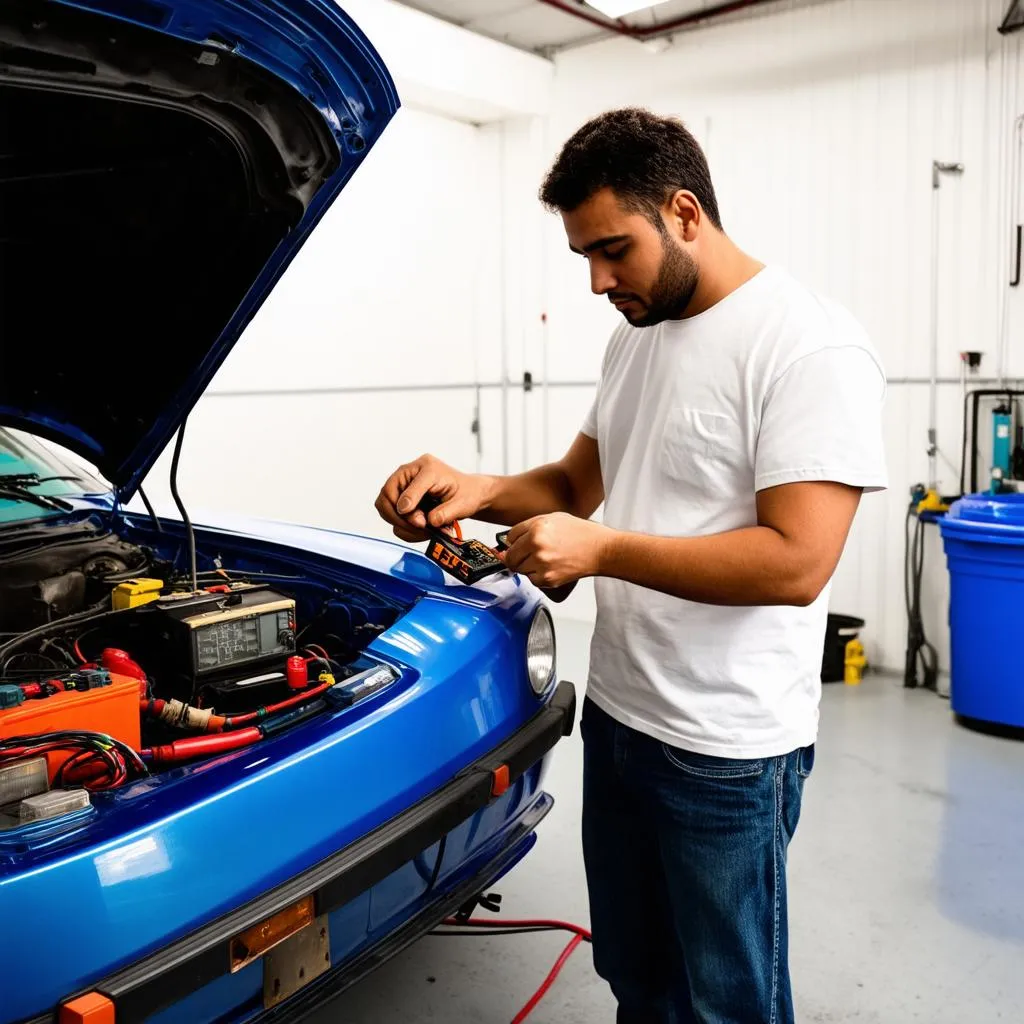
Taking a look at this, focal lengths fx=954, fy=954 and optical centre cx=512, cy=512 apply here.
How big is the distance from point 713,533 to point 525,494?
491 millimetres

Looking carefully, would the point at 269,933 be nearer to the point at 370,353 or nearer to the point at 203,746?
the point at 203,746

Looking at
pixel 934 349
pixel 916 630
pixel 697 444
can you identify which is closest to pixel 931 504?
pixel 916 630

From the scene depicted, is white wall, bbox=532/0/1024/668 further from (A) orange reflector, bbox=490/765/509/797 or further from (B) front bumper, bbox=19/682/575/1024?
(A) orange reflector, bbox=490/765/509/797

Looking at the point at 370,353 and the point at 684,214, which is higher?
the point at 370,353

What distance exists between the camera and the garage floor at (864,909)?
2.06 meters

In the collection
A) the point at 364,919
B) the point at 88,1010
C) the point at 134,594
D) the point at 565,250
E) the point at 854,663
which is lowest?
the point at 854,663

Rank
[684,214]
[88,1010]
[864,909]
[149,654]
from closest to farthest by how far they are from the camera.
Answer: [88,1010] → [684,214] → [149,654] → [864,909]

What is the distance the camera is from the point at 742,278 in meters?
1.42

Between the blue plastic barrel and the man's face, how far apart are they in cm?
261

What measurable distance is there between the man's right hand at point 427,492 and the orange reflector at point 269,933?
67cm

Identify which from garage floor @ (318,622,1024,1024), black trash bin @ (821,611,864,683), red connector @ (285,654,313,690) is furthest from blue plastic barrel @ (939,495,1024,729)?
red connector @ (285,654,313,690)

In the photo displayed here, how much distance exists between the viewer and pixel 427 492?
1757 mm

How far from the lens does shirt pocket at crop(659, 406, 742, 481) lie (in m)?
1.37

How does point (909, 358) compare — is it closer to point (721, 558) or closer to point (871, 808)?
point (871, 808)
